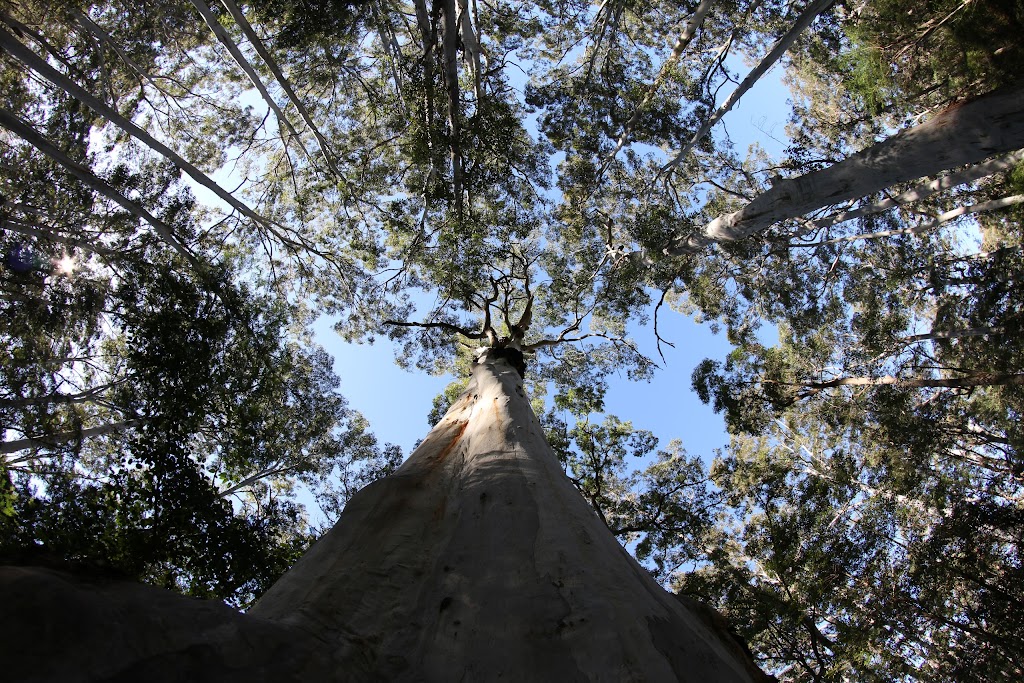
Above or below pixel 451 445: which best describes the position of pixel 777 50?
above

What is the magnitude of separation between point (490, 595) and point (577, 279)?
8657mm

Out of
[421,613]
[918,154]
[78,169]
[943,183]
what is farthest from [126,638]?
[943,183]

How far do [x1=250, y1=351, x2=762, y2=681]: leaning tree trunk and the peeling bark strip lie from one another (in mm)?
3720

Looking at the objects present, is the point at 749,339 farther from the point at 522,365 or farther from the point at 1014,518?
the point at 522,365

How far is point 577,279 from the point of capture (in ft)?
33.6

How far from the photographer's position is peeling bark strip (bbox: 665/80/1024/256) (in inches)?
149

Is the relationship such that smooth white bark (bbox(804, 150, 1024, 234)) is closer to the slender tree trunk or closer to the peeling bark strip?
the peeling bark strip

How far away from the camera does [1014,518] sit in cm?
695

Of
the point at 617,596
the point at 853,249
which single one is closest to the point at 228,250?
the point at 617,596

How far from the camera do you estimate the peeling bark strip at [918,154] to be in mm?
3775

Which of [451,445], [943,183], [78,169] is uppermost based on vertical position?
[943,183]

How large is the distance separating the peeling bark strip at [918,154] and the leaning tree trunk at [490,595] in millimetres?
3720

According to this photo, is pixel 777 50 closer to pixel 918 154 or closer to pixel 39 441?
pixel 918 154

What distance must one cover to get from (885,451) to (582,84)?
8078 millimetres
